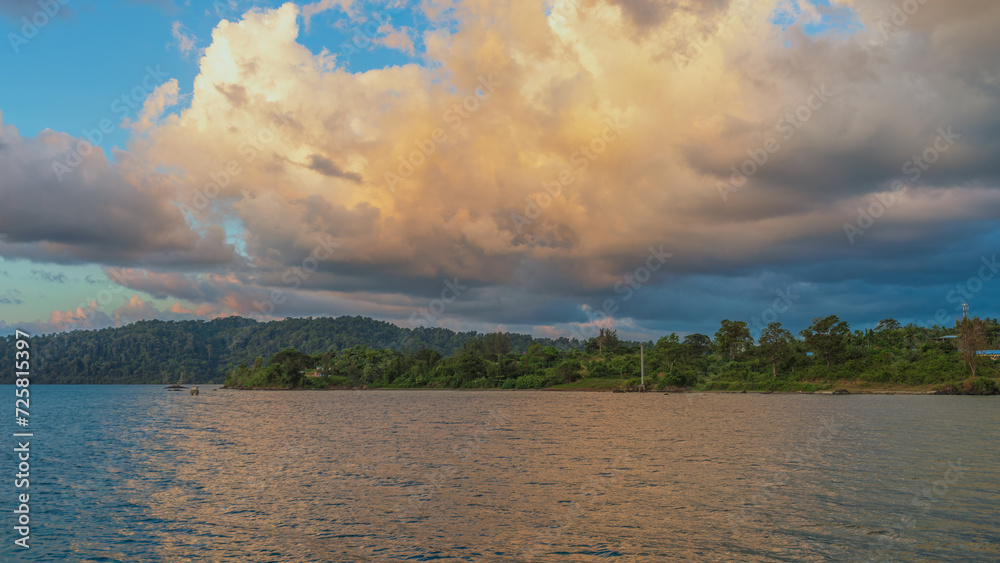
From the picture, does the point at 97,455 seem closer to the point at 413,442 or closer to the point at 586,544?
the point at 413,442

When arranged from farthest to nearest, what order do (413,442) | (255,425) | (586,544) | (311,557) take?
(255,425)
(413,442)
(586,544)
(311,557)

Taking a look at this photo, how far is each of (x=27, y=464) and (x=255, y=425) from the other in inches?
1944

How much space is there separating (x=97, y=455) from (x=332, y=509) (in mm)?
41423

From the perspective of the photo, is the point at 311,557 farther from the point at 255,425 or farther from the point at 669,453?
the point at 255,425

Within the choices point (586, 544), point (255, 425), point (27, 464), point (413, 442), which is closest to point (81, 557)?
point (586, 544)

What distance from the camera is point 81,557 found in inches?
1089

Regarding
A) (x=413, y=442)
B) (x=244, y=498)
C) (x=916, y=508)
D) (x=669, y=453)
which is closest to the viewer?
(x=916, y=508)

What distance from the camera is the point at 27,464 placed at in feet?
181

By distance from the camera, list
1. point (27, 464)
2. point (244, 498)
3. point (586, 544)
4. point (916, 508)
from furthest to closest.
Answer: point (27, 464) → point (244, 498) → point (916, 508) → point (586, 544)

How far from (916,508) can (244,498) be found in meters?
42.6

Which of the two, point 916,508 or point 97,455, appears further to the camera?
point 97,455

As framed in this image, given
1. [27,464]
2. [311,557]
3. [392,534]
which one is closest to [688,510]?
[392,534]

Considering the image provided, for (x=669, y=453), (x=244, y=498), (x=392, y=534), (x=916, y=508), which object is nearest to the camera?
(x=392, y=534)

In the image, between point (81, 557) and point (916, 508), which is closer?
point (81, 557)
